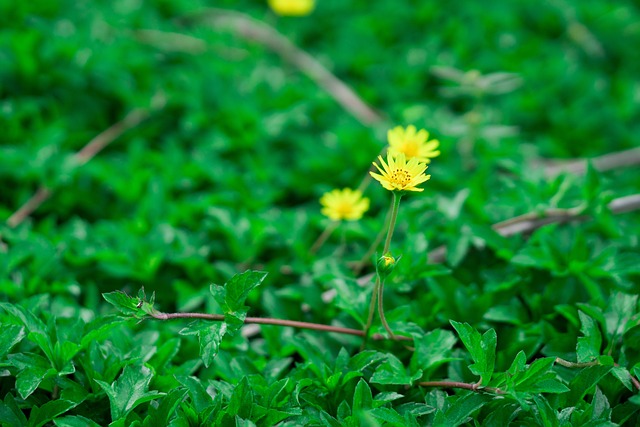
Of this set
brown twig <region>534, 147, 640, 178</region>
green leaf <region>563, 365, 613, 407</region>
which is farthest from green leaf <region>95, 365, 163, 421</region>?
brown twig <region>534, 147, 640, 178</region>

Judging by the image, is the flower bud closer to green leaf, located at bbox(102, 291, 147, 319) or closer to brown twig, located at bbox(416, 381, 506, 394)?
brown twig, located at bbox(416, 381, 506, 394)

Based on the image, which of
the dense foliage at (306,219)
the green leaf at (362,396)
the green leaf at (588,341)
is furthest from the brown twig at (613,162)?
the green leaf at (362,396)

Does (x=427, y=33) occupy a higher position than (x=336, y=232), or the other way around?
(x=427, y=33)

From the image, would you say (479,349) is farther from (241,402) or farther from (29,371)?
(29,371)

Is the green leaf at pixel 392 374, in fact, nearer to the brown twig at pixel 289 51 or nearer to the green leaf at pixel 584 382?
the green leaf at pixel 584 382

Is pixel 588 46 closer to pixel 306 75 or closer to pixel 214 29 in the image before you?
pixel 306 75

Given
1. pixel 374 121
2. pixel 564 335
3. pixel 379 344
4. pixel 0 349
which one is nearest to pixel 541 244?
pixel 564 335

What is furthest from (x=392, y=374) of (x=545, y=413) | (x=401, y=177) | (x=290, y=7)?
(x=290, y=7)
